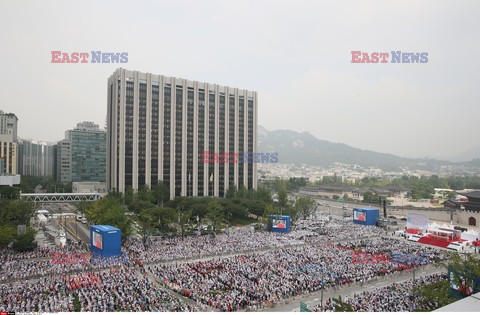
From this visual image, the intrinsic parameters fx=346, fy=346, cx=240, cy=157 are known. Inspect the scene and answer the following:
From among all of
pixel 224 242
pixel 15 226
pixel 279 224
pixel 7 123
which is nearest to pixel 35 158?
pixel 7 123

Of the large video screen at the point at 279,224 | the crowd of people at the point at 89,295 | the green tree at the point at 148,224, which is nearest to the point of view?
the crowd of people at the point at 89,295

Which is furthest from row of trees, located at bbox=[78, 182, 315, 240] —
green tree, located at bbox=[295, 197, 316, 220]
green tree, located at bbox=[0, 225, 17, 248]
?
green tree, located at bbox=[0, 225, 17, 248]

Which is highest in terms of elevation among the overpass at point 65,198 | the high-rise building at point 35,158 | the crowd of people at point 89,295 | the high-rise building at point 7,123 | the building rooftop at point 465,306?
the high-rise building at point 7,123

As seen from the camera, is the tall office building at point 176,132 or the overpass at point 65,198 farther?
the overpass at point 65,198

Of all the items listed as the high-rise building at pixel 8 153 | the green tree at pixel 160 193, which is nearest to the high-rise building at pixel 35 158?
the high-rise building at pixel 8 153

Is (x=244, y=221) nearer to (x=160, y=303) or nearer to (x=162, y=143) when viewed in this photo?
(x=162, y=143)

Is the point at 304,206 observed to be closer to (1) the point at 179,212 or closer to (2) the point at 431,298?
(1) the point at 179,212

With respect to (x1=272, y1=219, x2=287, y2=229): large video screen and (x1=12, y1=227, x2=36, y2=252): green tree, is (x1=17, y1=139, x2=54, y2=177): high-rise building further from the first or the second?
(x1=272, y1=219, x2=287, y2=229): large video screen

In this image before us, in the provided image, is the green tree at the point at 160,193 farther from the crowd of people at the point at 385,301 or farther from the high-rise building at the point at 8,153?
the high-rise building at the point at 8,153
